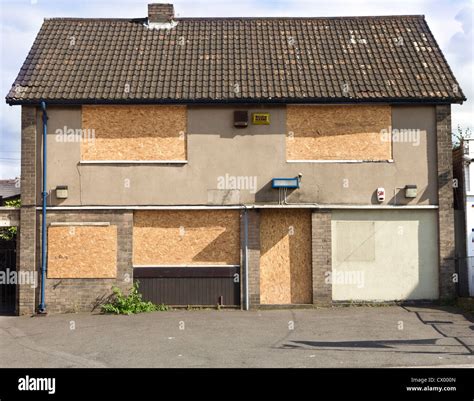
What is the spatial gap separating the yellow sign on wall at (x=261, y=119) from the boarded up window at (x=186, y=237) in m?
2.44

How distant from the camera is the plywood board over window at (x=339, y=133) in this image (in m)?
15.7

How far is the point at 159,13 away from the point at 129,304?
8.93m

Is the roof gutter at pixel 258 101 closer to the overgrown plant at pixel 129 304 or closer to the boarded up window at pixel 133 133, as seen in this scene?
the boarded up window at pixel 133 133

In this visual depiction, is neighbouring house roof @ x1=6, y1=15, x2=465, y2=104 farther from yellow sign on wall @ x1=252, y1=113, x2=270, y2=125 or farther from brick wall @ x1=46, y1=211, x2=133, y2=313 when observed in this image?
brick wall @ x1=46, y1=211, x2=133, y2=313

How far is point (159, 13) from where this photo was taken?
18188mm

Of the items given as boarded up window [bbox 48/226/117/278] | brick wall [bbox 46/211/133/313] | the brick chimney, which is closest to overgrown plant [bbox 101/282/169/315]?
brick wall [bbox 46/211/133/313]

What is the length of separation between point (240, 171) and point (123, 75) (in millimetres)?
4204

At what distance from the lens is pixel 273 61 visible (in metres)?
16.8

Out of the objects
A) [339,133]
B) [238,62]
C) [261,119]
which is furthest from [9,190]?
Result: [339,133]

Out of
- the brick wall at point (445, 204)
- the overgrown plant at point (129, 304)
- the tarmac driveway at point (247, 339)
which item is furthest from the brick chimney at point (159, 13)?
the tarmac driveway at point (247, 339)

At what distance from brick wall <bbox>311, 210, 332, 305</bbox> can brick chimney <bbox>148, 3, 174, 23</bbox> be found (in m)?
7.70

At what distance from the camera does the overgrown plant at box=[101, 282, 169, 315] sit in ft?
49.3

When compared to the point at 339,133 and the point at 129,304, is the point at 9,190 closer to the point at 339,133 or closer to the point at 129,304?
the point at 129,304
